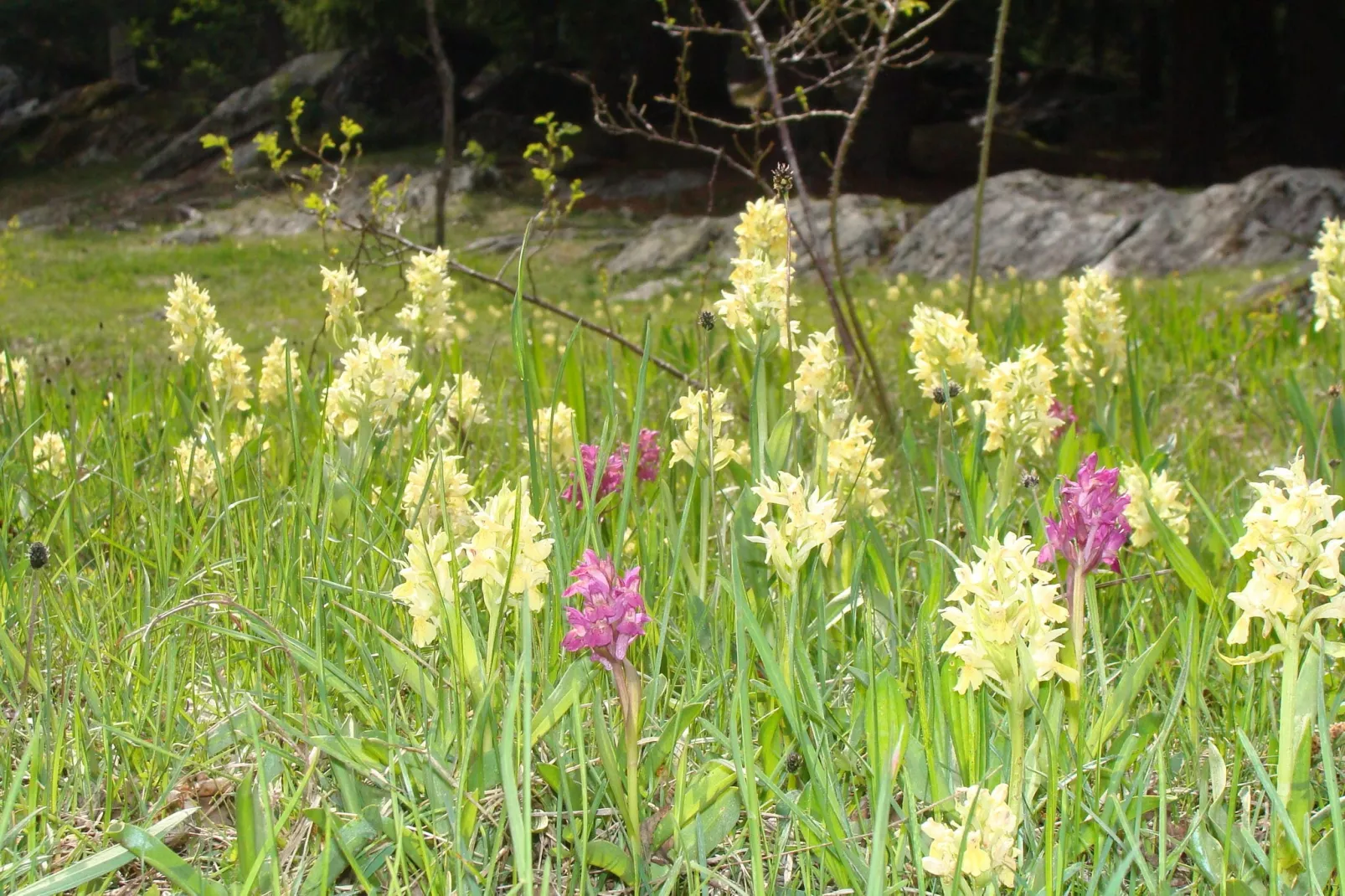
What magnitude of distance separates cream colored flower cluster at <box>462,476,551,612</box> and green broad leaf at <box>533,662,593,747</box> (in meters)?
0.11

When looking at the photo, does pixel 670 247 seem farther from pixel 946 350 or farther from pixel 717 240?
pixel 946 350

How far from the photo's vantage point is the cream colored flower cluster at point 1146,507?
89.0 inches

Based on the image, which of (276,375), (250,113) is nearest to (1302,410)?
(276,375)

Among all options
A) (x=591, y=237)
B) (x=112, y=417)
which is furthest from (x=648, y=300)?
(x=112, y=417)

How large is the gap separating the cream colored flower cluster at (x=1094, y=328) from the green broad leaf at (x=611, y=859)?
2.09 metres

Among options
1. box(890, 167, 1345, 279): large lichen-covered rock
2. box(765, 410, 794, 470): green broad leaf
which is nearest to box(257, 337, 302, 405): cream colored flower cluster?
box(765, 410, 794, 470): green broad leaf

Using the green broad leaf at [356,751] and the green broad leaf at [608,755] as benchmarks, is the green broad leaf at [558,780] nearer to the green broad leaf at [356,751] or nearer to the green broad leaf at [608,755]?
the green broad leaf at [608,755]

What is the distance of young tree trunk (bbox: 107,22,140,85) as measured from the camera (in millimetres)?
39969

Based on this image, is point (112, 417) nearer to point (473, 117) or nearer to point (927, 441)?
point (927, 441)

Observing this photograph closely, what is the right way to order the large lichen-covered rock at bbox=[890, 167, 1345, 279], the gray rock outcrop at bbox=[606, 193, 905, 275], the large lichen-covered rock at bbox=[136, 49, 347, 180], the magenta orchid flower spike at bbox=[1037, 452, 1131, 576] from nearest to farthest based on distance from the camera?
the magenta orchid flower spike at bbox=[1037, 452, 1131, 576]
the large lichen-covered rock at bbox=[890, 167, 1345, 279]
the gray rock outcrop at bbox=[606, 193, 905, 275]
the large lichen-covered rock at bbox=[136, 49, 347, 180]

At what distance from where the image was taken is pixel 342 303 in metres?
2.95

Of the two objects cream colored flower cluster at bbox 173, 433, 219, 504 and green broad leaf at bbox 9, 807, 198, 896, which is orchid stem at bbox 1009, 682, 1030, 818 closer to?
green broad leaf at bbox 9, 807, 198, 896

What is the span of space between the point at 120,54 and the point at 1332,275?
43.6 m

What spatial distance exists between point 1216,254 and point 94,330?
10.8 meters
